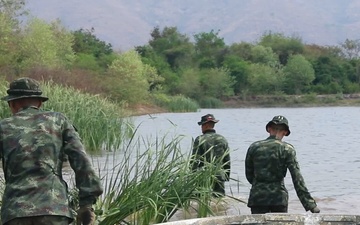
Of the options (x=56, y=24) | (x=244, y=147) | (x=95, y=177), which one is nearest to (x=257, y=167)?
(x=95, y=177)

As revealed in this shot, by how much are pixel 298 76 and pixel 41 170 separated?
284ft

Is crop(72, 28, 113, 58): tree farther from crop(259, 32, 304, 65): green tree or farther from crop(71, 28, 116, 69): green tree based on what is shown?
crop(259, 32, 304, 65): green tree

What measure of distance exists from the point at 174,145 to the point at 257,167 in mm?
1265

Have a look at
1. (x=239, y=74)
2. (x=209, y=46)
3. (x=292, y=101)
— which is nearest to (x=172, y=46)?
(x=209, y=46)

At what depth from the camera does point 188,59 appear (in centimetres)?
10425

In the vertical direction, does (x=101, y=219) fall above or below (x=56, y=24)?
below

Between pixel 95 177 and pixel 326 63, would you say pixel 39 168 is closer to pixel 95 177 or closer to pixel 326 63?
pixel 95 177

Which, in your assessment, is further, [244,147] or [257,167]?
[244,147]

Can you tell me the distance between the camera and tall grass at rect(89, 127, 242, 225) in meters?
7.55

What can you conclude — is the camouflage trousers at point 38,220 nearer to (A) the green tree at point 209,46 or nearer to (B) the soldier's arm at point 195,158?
(B) the soldier's arm at point 195,158

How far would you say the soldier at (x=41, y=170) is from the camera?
15.4 ft

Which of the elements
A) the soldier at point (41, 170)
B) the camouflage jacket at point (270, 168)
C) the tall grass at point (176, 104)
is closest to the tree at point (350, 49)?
the tall grass at point (176, 104)

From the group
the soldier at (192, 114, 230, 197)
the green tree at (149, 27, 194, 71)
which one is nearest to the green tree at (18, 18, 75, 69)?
the green tree at (149, 27, 194, 71)

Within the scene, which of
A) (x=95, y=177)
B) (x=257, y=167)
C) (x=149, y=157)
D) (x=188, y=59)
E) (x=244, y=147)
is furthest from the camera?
(x=188, y=59)
